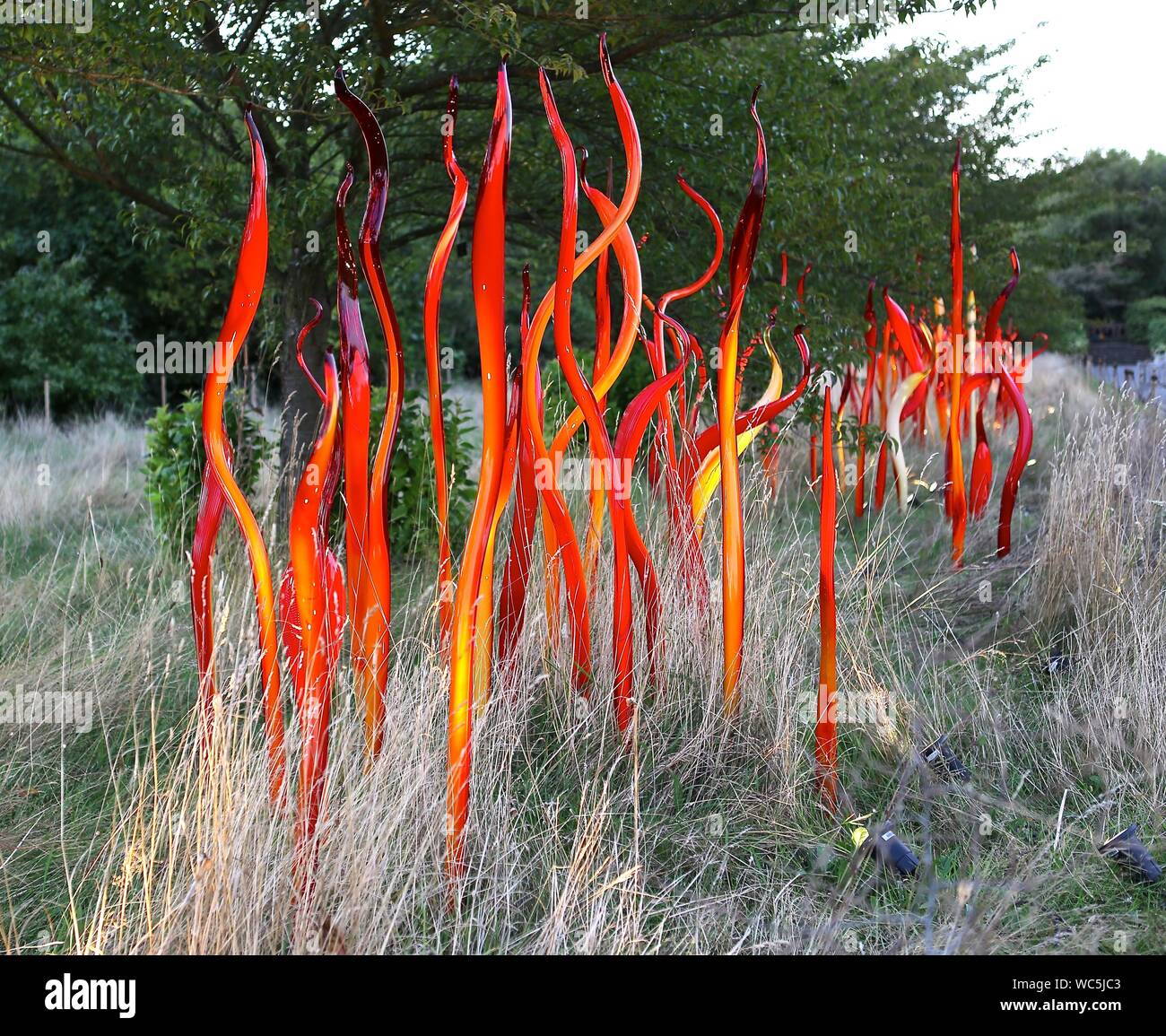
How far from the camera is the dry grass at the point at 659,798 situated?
7.43ft

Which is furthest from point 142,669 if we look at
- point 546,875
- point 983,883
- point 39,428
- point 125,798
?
point 39,428

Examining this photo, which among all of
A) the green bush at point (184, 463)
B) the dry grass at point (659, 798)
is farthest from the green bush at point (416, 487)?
the dry grass at point (659, 798)

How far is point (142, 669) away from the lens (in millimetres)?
3805

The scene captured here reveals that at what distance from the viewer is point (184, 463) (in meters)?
5.98

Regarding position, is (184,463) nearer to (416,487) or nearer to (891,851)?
(416,487)

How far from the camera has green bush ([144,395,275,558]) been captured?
5945 millimetres

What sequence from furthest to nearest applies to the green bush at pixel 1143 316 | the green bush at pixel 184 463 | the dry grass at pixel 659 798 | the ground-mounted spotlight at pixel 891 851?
the green bush at pixel 1143 316, the green bush at pixel 184 463, the ground-mounted spotlight at pixel 891 851, the dry grass at pixel 659 798

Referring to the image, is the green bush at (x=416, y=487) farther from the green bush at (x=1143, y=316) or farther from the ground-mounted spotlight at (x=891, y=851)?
the green bush at (x=1143, y=316)

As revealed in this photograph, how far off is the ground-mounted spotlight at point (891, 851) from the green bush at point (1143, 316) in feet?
92.8

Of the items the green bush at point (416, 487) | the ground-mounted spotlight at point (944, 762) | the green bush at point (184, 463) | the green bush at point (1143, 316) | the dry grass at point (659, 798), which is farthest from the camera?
the green bush at point (1143, 316)

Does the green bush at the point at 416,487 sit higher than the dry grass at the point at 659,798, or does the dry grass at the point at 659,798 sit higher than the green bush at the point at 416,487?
the green bush at the point at 416,487

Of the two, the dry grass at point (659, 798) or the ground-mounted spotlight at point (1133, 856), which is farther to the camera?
the ground-mounted spotlight at point (1133, 856)

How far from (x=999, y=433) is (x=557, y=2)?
5800 mm

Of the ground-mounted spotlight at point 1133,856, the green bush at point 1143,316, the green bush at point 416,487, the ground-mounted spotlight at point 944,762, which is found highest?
the green bush at point 1143,316
